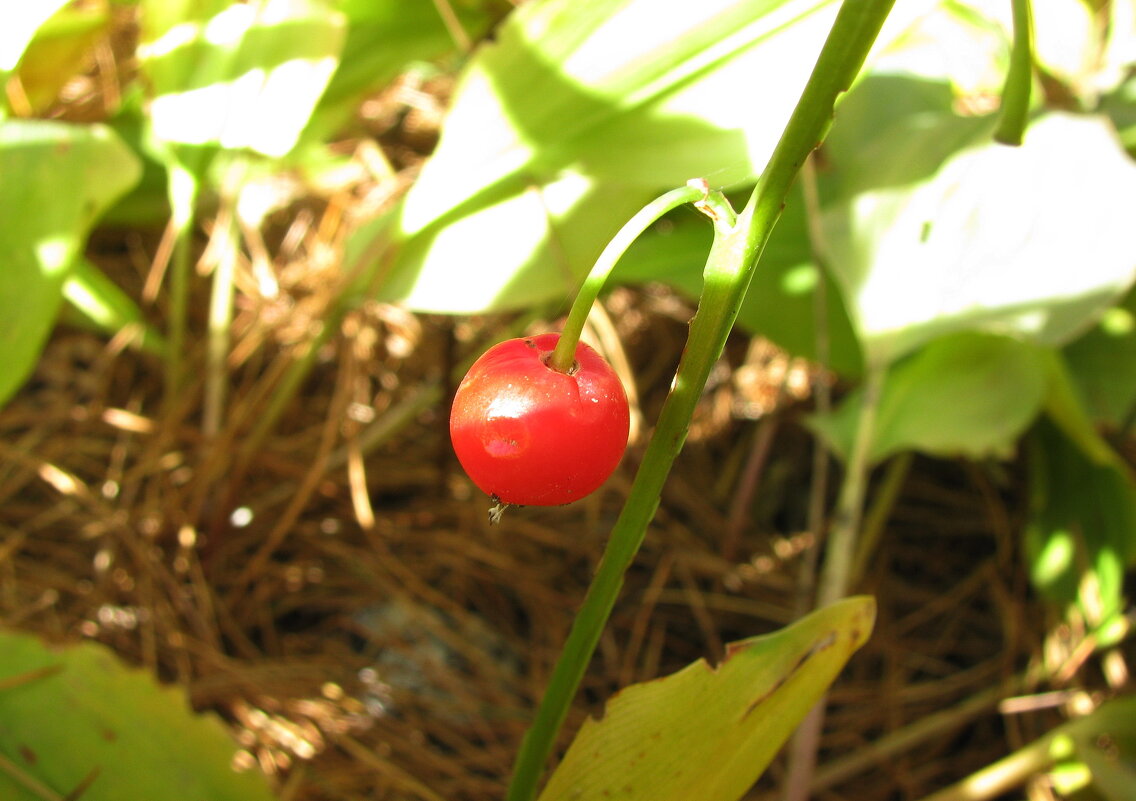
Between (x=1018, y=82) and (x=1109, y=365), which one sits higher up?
(x=1018, y=82)

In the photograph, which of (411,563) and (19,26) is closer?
(19,26)

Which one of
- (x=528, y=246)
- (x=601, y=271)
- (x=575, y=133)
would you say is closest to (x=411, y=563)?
(x=528, y=246)

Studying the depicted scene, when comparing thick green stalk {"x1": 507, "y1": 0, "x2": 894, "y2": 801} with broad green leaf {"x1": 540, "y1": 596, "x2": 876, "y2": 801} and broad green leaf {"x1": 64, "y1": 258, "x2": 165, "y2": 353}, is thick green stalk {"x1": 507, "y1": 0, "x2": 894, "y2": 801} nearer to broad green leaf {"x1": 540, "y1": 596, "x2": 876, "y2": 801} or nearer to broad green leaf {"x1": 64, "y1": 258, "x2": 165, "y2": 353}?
broad green leaf {"x1": 540, "y1": 596, "x2": 876, "y2": 801}

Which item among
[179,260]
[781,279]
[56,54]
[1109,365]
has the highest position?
[56,54]

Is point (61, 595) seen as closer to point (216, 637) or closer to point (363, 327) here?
point (216, 637)

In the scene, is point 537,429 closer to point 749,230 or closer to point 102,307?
point 749,230

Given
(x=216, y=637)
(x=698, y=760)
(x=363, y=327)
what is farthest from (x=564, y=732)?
(x=363, y=327)

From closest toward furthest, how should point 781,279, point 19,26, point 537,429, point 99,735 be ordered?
point 537,429
point 99,735
point 19,26
point 781,279

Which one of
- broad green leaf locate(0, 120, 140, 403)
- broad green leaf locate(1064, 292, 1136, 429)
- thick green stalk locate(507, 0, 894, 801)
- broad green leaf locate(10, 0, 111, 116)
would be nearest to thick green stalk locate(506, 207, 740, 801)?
thick green stalk locate(507, 0, 894, 801)
